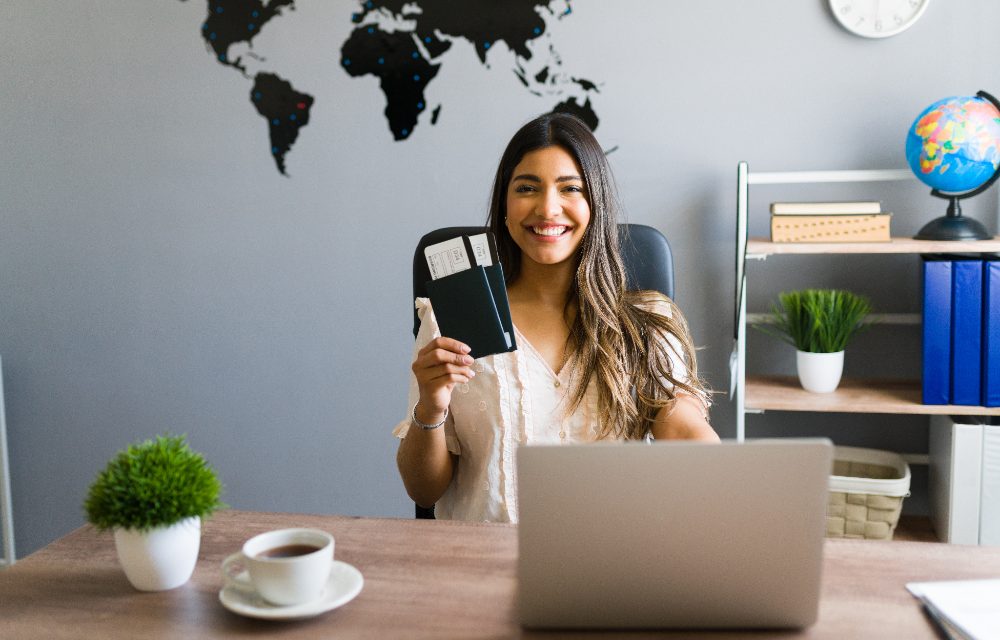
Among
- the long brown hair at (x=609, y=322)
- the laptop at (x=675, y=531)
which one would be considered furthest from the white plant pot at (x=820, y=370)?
the laptop at (x=675, y=531)

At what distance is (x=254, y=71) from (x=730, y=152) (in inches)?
54.0

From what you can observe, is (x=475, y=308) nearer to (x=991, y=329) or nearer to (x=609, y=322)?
(x=609, y=322)

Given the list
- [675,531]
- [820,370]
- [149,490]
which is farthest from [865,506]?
[149,490]

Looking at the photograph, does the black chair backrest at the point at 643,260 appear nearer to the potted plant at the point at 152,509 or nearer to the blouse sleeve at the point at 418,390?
the blouse sleeve at the point at 418,390

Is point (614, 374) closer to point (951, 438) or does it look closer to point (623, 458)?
point (623, 458)

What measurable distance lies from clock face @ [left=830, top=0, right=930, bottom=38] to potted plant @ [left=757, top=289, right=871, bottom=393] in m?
0.66


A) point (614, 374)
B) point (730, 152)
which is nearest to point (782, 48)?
point (730, 152)

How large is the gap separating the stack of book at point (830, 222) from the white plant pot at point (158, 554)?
1580mm

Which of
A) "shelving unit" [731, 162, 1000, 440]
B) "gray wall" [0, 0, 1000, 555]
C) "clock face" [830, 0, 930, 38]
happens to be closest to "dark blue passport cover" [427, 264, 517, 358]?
"shelving unit" [731, 162, 1000, 440]

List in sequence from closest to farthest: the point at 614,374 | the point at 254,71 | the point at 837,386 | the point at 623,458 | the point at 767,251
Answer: the point at 623,458 < the point at 614,374 < the point at 767,251 < the point at 837,386 < the point at 254,71

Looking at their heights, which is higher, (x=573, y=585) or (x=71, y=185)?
(x=71, y=185)

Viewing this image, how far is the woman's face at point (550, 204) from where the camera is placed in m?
1.54

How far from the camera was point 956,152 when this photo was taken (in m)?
1.99

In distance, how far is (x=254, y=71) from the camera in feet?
8.54
